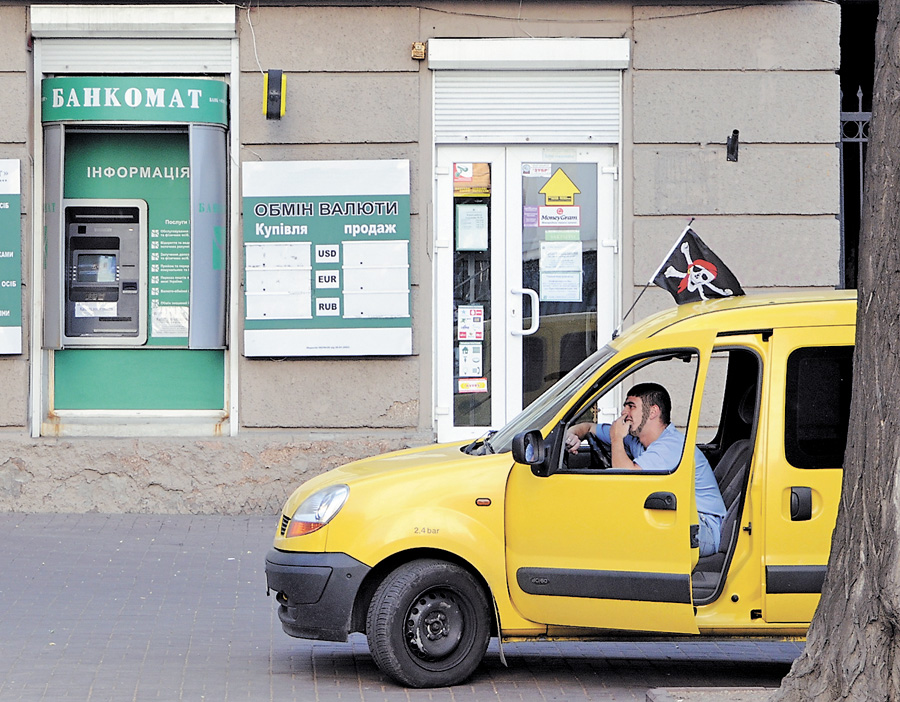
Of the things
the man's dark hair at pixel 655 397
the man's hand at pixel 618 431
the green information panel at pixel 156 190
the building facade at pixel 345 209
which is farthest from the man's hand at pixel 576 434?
the green information panel at pixel 156 190

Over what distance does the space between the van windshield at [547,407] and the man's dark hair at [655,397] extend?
299mm

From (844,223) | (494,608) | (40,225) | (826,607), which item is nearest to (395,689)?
(494,608)

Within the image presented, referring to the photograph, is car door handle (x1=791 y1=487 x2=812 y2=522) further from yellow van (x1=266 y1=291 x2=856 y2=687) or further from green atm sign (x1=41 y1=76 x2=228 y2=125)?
green atm sign (x1=41 y1=76 x2=228 y2=125)

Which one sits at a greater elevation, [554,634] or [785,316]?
[785,316]

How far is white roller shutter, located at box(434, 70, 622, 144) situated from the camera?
10859mm

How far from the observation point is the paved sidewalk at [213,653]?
226 inches

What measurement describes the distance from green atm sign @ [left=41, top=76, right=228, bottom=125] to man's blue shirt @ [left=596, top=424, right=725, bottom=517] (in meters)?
6.08

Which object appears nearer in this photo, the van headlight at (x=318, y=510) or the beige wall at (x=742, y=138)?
the van headlight at (x=318, y=510)

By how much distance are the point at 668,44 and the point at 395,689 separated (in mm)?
6937

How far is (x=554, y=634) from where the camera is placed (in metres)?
5.75

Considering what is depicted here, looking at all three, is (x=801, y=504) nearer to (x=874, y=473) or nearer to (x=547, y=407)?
(x=547, y=407)

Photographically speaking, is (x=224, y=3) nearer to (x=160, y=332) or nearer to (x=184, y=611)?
(x=160, y=332)

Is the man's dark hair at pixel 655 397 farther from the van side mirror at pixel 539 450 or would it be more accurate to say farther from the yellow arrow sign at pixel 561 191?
the yellow arrow sign at pixel 561 191

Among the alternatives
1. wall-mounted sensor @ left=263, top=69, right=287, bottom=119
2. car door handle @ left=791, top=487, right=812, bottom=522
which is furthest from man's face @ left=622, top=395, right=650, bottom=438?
wall-mounted sensor @ left=263, top=69, right=287, bottom=119
